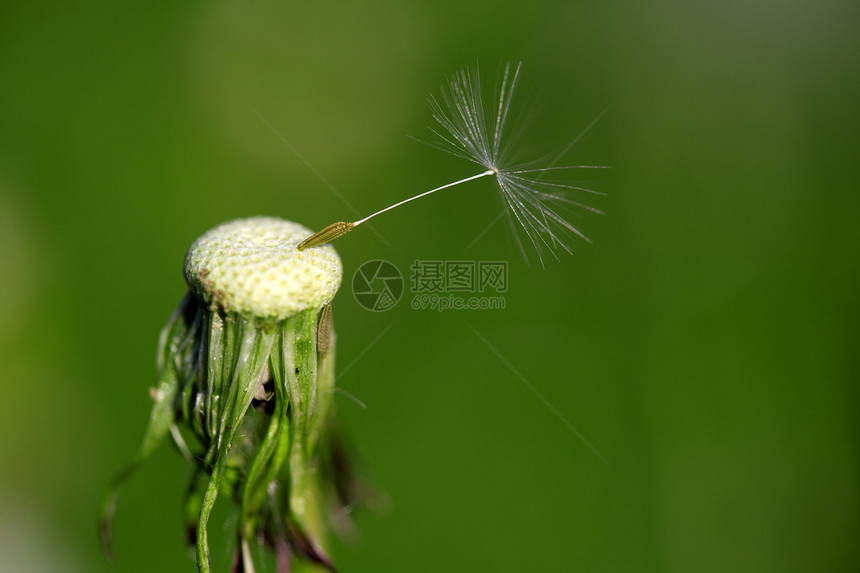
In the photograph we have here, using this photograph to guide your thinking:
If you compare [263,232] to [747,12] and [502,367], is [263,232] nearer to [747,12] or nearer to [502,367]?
[502,367]

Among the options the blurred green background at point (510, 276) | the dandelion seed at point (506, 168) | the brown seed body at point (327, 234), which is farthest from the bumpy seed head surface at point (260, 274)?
the blurred green background at point (510, 276)

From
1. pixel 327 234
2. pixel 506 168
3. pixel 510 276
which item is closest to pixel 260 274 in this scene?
pixel 327 234

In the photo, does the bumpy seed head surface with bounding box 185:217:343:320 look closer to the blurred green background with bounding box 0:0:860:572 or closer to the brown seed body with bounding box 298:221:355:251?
the brown seed body with bounding box 298:221:355:251

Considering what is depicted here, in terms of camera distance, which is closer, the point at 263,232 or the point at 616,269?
the point at 263,232

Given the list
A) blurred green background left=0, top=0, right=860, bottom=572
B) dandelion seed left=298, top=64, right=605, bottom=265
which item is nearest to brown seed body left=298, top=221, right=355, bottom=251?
dandelion seed left=298, top=64, right=605, bottom=265

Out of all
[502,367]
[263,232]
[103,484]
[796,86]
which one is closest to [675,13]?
[796,86]

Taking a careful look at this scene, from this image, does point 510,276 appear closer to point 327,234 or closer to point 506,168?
point 506,168
